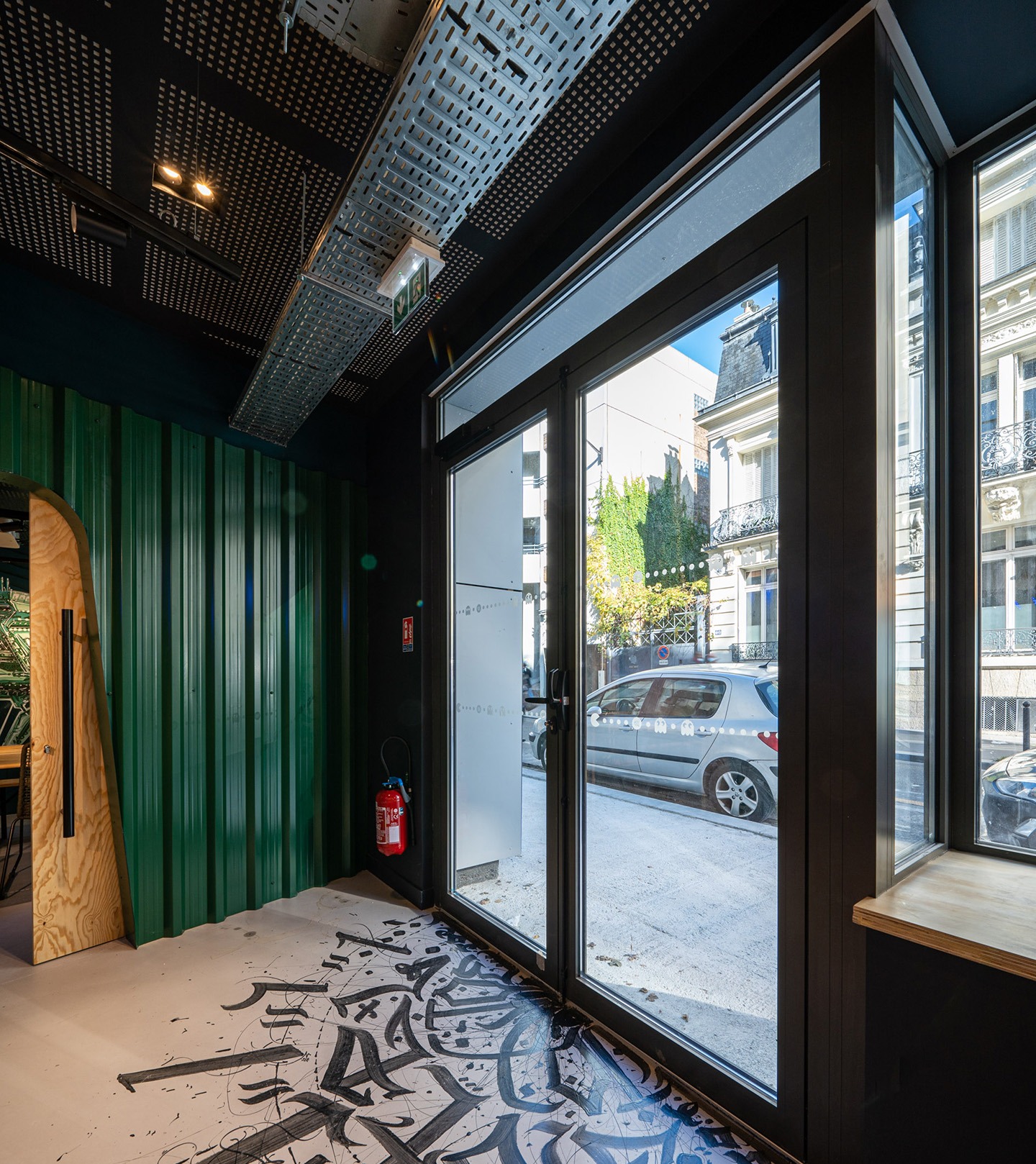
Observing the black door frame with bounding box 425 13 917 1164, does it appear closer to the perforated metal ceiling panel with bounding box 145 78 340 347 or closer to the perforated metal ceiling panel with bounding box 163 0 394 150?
the perforated metal ceiling panel with bounding box 163 0 394 150

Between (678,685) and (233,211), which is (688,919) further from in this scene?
(233,211)

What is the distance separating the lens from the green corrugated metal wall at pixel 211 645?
311 centimetres

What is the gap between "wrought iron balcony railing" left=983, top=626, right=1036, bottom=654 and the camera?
5.32ft

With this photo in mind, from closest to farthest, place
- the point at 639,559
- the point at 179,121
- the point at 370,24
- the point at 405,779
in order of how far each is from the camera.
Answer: the point at 370,24 → the point at 179,121 → the point at 639,559 → the point at 405,779

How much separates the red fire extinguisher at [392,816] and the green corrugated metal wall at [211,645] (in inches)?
19.6

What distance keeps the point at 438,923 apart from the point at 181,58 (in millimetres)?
3741

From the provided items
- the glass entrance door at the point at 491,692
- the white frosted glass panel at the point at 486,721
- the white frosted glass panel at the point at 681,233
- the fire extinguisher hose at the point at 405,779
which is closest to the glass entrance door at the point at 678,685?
the glass entrance door at the point at 491,692

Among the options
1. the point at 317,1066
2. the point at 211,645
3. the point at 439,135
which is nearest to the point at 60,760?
the point at 211,645

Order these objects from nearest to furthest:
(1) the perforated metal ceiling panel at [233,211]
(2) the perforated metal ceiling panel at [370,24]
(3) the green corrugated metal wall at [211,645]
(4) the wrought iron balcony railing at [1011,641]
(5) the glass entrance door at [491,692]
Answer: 1. (2) the perforated metal ceiling panel at [370,24]
2. (4) the wrought iron balcony railing at [1011,641]
3. (1) the perforated metal ceiling panel at [233,211]
4. (3) the green corrugated metal wall at [211,645]
5. (5) the glass entrance door at [491,692]

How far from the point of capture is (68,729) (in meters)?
3.05

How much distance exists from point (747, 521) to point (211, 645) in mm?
2917

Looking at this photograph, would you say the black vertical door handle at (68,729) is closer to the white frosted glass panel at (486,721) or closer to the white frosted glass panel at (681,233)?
the white frosted glass panel at (486,721)

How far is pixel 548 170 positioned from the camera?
7.51 feet

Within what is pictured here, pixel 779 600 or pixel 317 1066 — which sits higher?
pixel 779 600
